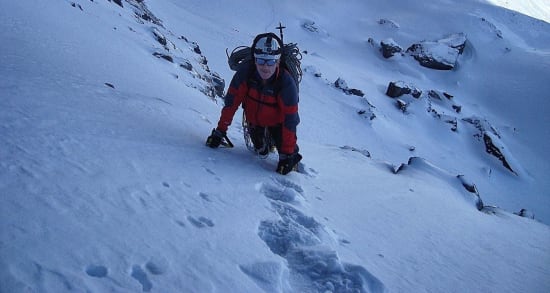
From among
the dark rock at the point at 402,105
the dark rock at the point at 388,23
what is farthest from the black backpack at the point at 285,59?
the dark rock at the point at 388,23

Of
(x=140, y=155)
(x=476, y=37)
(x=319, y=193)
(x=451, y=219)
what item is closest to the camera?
(x=140, y=155)

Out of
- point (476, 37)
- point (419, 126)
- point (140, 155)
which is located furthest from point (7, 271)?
point (476, 37)

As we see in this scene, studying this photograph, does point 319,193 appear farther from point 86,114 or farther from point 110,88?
point 110,88

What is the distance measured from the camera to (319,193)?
13.1 feet

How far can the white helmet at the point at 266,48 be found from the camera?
3.80 m

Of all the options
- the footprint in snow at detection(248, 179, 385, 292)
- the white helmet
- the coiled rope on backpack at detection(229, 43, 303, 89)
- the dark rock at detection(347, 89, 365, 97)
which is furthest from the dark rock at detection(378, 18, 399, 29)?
the footprint in snow at detection(248, 179, 385, 292)

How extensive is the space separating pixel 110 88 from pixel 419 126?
1832 centimetres

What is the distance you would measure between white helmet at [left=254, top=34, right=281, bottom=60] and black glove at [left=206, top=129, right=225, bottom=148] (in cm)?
102

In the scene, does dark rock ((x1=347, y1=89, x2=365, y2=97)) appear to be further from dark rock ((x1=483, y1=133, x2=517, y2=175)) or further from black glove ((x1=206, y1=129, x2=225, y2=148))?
black glove ((x1=206, y1=129, x2=225, y2=148))

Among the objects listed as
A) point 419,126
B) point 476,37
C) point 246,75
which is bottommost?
point 419,126

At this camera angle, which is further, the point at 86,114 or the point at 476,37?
the point at 476,37

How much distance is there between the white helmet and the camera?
3.80 m

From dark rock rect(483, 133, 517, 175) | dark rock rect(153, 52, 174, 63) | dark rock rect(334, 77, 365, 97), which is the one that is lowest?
dark rock rect(483, 133, 517, 175)

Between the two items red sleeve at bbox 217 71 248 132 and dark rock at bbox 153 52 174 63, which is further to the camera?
dark rock at bbox 153 52 174 63
